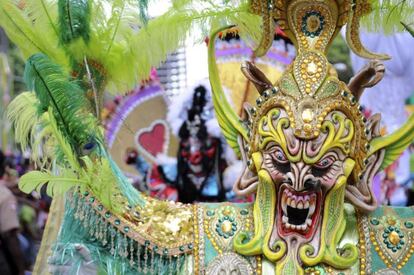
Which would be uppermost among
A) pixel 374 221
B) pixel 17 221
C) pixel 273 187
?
pixel 273 187

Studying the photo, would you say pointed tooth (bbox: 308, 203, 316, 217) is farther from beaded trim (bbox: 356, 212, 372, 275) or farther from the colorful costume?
→ beaded trim (bbox: 356, 212, 372, 275)

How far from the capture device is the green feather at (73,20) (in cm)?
431

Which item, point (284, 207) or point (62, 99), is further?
point (284, 207)

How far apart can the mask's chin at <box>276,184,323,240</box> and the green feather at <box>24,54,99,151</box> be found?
2.64 ft

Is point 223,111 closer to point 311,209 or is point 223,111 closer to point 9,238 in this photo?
point 311,209

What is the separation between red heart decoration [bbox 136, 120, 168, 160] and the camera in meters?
9.70

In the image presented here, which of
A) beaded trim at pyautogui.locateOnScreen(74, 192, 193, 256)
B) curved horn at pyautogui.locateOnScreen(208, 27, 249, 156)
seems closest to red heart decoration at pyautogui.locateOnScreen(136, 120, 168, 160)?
curved horn at pyautogui.locateOnScreen(208, 27, 249, 156)

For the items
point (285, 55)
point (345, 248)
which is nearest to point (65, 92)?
point (345, 248)

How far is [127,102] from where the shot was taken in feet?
30.5

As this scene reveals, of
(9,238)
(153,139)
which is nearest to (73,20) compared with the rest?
(9,238)

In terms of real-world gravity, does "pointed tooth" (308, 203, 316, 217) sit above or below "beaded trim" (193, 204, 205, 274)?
above

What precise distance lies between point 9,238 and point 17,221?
125 millimetres

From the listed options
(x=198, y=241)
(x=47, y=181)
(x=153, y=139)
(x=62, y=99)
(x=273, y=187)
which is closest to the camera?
(x=47, y=181)

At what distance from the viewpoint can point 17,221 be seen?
689 cm
